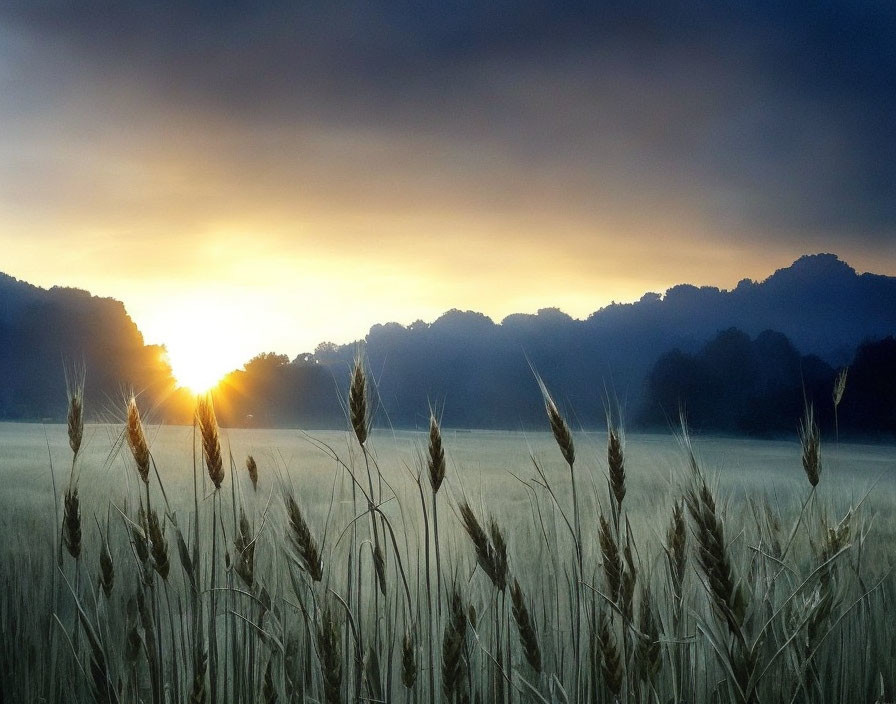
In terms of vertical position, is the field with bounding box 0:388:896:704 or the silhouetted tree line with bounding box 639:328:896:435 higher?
the silhouetted tree line with bounding box 639:328:896:435

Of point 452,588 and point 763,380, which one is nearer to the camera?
point 452,588

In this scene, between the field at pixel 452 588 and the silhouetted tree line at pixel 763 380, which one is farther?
the silhouetted tree line at pixel 763 380

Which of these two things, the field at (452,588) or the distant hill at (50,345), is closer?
the field at (452,588)

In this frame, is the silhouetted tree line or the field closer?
the field

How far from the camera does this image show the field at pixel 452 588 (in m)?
1.86

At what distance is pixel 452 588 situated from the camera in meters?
1.99

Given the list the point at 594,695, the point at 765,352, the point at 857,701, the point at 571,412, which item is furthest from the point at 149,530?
the point at 765,352

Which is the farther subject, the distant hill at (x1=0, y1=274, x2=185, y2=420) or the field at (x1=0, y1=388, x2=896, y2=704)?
the distant hill at (x1=0, y1=274, x2=185, y2=420)

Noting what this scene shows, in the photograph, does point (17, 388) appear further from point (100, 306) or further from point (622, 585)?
point (622, 585)

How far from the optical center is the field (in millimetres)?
1864

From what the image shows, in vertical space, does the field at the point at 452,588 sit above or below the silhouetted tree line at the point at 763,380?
below

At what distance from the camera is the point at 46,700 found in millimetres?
3148

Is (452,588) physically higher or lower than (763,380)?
lower

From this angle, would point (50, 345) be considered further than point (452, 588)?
Yes
